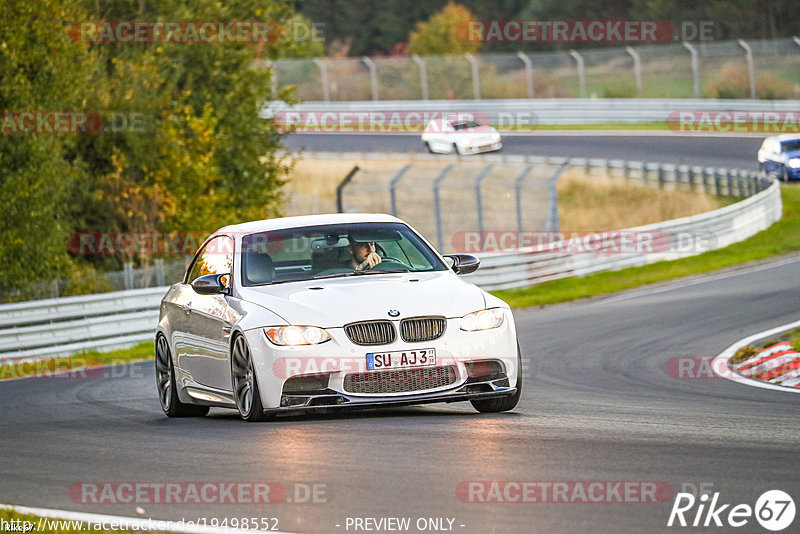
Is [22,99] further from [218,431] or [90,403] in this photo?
[218,431]

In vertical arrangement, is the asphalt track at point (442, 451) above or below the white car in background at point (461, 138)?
above

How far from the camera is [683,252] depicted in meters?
30.8

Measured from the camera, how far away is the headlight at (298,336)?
30.8 feet

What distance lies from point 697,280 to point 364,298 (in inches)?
714

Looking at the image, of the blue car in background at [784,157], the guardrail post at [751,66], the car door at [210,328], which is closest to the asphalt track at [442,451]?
the car door at [210,328]

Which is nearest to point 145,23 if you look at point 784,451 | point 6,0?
point 6,0

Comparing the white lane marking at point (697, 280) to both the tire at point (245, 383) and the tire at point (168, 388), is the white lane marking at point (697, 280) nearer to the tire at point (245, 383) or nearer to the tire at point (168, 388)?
the tire at point (168, 388)

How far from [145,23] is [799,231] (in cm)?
1643

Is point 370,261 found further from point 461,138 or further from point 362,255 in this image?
point 461,138

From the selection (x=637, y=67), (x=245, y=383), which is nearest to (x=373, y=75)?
(x=637, y=67)

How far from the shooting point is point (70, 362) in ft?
71.4

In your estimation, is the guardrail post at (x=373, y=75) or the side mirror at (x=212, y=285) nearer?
the side mirror at (x=212, y=285)

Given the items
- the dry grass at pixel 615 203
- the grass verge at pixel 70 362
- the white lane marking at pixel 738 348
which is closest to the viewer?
the white lane marking at pixel 738 348

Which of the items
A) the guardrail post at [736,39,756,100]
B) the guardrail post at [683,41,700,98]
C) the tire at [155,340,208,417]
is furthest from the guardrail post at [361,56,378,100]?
the tire at [155,340,208,417]
